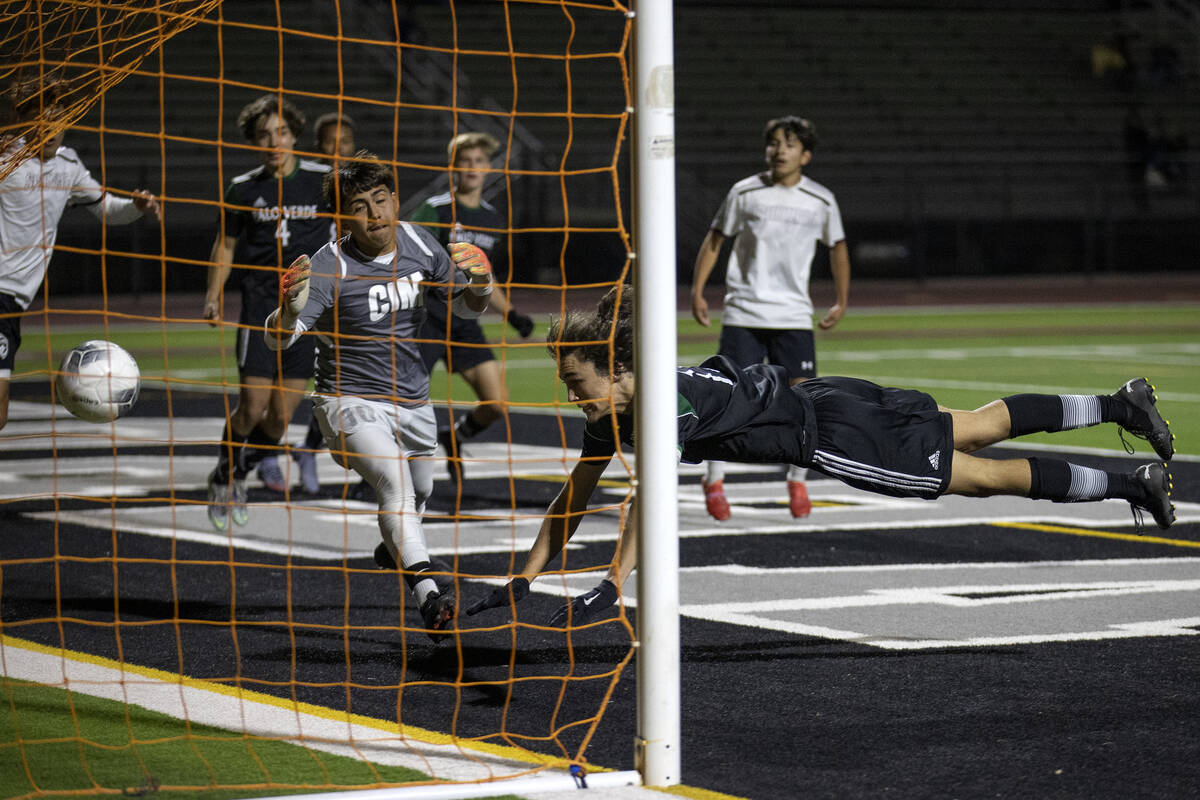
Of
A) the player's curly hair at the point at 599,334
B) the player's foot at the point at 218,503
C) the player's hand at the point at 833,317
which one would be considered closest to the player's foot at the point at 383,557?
the player's curly hair at the point at 599,334

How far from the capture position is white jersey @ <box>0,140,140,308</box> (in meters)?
8.34

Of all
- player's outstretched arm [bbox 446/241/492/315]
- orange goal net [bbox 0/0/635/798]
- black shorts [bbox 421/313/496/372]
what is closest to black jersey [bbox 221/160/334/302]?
orange goal net [bbox 0/0/635/798]

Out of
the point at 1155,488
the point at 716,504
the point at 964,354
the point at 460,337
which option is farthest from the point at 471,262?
the point at 964,354

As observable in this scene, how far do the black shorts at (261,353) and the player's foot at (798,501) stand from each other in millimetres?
2752

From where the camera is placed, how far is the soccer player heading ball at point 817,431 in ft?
18.6

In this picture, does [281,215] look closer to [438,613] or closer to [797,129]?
[797,129]

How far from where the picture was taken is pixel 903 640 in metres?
6.68

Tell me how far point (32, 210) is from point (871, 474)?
4.43 m

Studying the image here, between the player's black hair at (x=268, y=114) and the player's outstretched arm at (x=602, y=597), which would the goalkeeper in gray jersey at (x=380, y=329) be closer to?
the player's outstretched arm at (x=602, y=597)

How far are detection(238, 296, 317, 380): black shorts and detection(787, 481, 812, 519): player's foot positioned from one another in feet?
9.03

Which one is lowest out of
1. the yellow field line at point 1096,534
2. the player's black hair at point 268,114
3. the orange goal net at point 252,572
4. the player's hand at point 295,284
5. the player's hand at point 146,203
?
the yellow field line at point 1096,534

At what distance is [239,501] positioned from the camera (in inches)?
371

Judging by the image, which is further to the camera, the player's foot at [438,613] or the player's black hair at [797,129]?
the player's black hair at [797,129]

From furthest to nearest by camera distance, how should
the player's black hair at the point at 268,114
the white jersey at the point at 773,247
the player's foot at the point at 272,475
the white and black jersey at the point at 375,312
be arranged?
the player's foot at the point at 272,475 → the white jersey at the point at 773,247 → the player's black hair at the point at 268,114 → the white and black jersey at the point at 375,312
